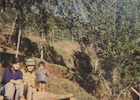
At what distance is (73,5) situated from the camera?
1345 cm

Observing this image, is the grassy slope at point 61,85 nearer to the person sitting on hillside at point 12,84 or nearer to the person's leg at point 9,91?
the person sitting on hillside at point 12,84

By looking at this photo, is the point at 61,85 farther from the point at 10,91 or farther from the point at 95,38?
the point at 10,91

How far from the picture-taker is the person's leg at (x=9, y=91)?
4.14m

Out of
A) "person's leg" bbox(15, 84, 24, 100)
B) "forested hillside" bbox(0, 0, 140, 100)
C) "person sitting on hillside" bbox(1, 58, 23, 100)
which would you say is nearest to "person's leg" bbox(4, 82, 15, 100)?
"person sitting on hillside" bbox(1, 58, 23, 100)

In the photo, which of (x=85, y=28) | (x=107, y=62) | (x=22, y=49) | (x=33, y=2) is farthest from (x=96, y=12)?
(x=22, y=49)

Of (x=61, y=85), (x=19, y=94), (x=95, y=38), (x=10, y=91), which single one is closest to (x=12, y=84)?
(x=10, y=91)

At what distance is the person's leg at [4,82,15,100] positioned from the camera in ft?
13.6

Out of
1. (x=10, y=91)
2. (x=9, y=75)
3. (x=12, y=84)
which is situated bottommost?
(x=10, y=91)

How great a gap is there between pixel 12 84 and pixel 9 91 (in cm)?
18

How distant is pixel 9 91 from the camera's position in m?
4.21

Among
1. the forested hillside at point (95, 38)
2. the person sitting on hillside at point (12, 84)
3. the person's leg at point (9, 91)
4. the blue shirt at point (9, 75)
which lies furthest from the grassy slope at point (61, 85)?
the person's leg at point (9, 91)

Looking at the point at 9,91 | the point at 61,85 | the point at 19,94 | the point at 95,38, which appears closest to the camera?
the point at 9,91

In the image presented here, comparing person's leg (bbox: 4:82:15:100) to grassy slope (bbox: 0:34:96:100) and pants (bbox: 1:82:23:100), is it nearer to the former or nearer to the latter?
pants (bbox: 1:82:23:100)

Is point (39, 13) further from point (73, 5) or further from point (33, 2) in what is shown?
point (73, 5)
